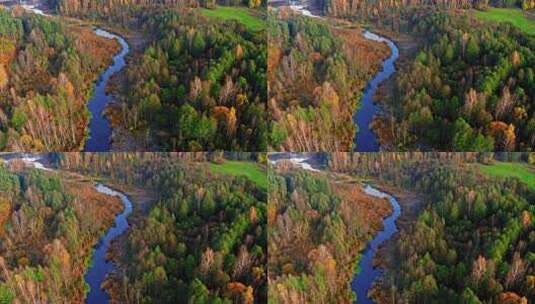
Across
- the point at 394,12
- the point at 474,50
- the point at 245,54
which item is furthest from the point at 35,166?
the point at 474,50

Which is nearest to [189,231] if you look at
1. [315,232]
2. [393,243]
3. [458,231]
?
[315,232]

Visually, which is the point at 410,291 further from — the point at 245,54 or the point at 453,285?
the point at 245,54

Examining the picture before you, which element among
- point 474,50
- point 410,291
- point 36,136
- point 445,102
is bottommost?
point 410,291

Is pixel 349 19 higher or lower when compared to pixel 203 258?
higher

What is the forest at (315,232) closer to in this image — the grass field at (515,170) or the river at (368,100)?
the river at (368,100)

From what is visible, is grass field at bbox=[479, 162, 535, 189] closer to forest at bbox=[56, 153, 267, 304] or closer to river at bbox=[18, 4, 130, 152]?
forest at bbox=[56, 153, 267, 304]

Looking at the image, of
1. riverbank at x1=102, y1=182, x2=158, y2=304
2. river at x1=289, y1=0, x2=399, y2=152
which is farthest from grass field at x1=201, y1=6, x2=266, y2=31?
riverbank at x1=102, y1=182, x2=158, y2=304
